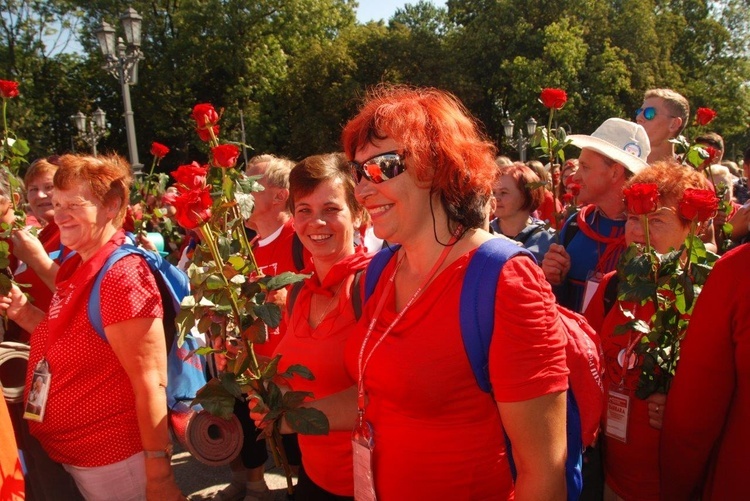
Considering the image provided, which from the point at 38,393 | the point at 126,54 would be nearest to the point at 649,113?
the point at 38,393

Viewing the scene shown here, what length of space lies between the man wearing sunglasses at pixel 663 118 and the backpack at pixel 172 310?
312 cm

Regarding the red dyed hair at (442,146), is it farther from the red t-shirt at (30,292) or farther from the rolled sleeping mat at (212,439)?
the red t-shirt at (30,292)

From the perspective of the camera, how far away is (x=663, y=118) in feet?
13.8

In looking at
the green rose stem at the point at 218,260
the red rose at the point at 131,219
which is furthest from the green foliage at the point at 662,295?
the red rose at the point at 131,219

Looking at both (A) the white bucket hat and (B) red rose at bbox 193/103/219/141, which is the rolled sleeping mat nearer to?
(B) red rose at bbox 193/103/219/141

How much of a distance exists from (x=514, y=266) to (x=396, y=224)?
0.39 m

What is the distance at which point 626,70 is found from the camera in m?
30.8

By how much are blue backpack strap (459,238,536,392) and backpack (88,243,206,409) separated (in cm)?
132

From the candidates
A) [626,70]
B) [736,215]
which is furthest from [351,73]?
[736,215]

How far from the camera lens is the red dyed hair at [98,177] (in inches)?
108

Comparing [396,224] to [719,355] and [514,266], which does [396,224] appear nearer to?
[514,266]

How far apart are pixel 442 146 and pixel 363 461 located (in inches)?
36.8

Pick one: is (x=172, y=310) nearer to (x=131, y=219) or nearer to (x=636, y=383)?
(x=636, y=383)

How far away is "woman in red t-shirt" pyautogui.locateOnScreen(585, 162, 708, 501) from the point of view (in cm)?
242
